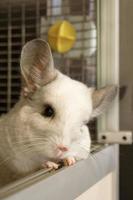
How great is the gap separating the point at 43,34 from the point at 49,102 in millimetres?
391

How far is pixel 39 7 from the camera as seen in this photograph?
1.29 meters

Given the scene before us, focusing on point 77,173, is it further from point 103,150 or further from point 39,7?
point 39,7

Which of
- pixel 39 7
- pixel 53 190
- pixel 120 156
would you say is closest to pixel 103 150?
pixel 120 156

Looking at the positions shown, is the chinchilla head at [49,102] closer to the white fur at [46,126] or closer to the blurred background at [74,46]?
the white fur at [46,126]

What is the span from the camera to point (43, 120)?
0.91m

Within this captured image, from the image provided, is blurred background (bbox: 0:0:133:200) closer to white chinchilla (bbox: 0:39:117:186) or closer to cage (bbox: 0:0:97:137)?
cage (bbox: 0:0:97:137)

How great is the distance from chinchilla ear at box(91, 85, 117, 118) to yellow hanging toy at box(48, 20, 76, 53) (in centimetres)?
20

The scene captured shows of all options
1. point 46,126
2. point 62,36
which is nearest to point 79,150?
point 46,126

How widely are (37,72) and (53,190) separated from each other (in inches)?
13.4

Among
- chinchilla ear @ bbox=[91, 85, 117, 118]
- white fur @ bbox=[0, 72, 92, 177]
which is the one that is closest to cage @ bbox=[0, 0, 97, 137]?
chinchilla ear @ bbox=[91, 85, 117, 118]

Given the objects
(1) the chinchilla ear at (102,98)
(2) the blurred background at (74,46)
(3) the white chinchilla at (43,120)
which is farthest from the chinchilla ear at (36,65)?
(2) the blurred background at (74,46)

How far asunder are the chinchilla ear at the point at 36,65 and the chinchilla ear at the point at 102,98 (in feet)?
0.41

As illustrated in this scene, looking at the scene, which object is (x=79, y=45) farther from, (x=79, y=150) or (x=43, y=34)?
(x=79, y=150)

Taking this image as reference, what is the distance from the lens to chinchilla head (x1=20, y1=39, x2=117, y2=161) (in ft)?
2.88
